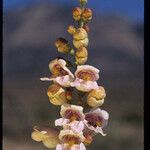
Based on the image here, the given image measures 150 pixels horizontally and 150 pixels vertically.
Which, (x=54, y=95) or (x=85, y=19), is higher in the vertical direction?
(x=85, y=19)

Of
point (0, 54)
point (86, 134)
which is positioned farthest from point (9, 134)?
point (86, 134)

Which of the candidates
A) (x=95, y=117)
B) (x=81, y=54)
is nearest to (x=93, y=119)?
(x=95, y=117)

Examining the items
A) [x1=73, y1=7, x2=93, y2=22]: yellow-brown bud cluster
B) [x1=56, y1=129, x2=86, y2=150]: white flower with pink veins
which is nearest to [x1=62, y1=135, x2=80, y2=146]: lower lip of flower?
[x1=56, y1=129, x2=86, y2=150]: white flower with pink veins

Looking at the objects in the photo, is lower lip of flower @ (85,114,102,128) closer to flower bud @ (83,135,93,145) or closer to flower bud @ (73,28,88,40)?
flower bud @ (83,135,93,145)

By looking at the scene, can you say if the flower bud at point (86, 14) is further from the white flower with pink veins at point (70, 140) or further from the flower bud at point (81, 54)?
the white flower with pink veins at point (70, 140)

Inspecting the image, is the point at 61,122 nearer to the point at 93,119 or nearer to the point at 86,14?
the point at 93,119

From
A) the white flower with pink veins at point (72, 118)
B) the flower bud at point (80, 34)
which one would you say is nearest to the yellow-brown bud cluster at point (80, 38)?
the flower bud at point (80, 34)
